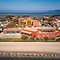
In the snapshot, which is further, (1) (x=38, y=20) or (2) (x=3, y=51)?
(1) (x=38, y=20)

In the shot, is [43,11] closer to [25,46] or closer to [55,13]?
[55,13]

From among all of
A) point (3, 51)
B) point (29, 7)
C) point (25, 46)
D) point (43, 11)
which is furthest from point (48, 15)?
point (3, 51)

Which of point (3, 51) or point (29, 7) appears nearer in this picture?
point (3, 51)

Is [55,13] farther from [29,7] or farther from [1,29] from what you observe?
[1,29]

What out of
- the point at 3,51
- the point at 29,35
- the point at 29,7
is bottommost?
the point at 3,51

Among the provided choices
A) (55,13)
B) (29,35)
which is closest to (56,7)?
(55,13)

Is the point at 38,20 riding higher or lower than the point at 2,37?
higher
